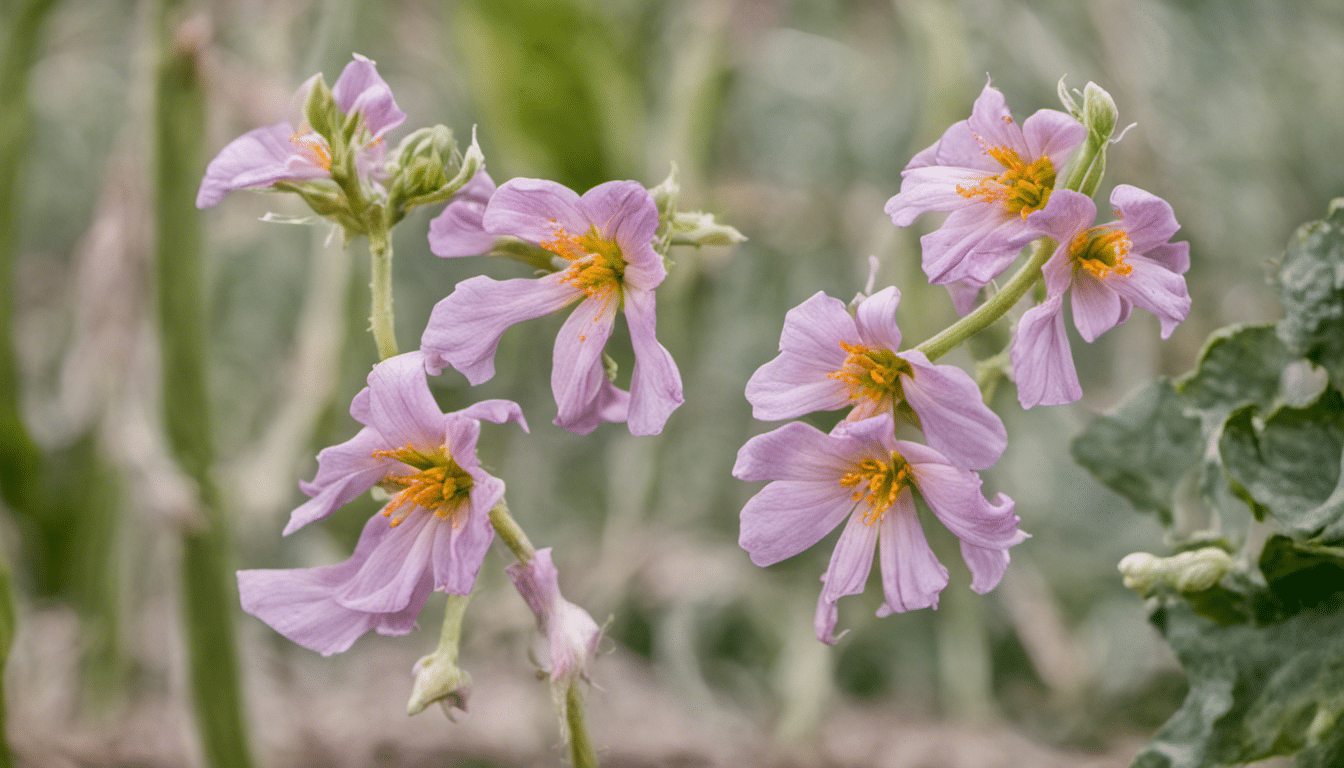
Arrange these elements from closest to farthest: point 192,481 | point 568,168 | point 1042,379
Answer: point 1042,379 → point 192,481 → point 568,168

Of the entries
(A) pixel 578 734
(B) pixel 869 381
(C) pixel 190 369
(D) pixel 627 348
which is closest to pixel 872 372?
(B) pixel 869 381

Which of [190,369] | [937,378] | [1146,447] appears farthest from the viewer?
[190,369]

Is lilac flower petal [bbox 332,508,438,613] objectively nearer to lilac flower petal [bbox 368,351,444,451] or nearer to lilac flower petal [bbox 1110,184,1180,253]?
lilac flower petal [bbox 368,351,444,451]

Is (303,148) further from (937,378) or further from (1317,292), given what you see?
(1317,292)

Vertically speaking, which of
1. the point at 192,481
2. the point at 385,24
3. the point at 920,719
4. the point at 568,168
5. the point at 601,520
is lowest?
the point at 920,719

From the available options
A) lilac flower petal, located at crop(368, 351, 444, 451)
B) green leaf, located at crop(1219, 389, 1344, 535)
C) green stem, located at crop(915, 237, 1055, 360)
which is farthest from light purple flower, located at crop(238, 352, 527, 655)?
green leaf, located at crop(1219, 389, 1344, 535)

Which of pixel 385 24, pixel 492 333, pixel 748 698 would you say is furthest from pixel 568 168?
pixel 492 333

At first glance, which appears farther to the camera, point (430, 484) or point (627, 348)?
point (627, 348)

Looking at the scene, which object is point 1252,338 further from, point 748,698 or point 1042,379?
point 748,698
